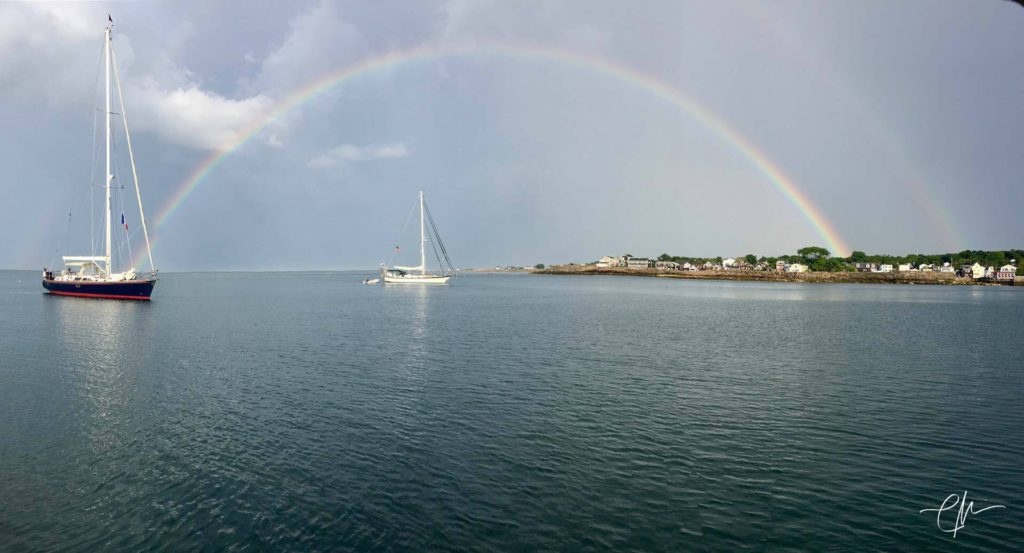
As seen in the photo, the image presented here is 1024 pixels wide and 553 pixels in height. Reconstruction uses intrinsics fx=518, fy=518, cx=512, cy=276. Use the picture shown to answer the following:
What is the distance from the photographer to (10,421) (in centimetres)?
2353

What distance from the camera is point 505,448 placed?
20484mm

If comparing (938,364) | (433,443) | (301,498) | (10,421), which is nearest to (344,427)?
(433,443)

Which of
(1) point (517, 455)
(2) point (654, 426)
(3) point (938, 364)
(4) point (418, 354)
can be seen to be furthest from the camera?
(4) point (418, 354)

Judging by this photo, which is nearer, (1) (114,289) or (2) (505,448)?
(2) (505,448)

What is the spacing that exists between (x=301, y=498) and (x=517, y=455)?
25.1 feet

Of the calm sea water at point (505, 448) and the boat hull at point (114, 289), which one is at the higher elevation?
the boat hull at point (114, 289)

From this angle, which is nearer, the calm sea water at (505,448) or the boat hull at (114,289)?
the calm sea water at (505,448)

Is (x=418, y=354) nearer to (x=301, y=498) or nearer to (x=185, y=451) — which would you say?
(x=185, y=451)

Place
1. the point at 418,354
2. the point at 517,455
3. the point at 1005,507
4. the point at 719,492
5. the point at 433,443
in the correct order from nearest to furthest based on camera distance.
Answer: the point at 1005,507 → the point at 719,492 → the point at 517,455 → the point at 433,443 → the point at 418,354

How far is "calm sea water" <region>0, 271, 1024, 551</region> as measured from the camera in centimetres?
1427

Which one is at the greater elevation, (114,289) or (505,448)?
(114,289)

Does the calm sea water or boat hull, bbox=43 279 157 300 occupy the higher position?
boat hull, bbox=43 279 157 300

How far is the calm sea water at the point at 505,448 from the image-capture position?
1427cm

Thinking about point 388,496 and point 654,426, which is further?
point 654,426
